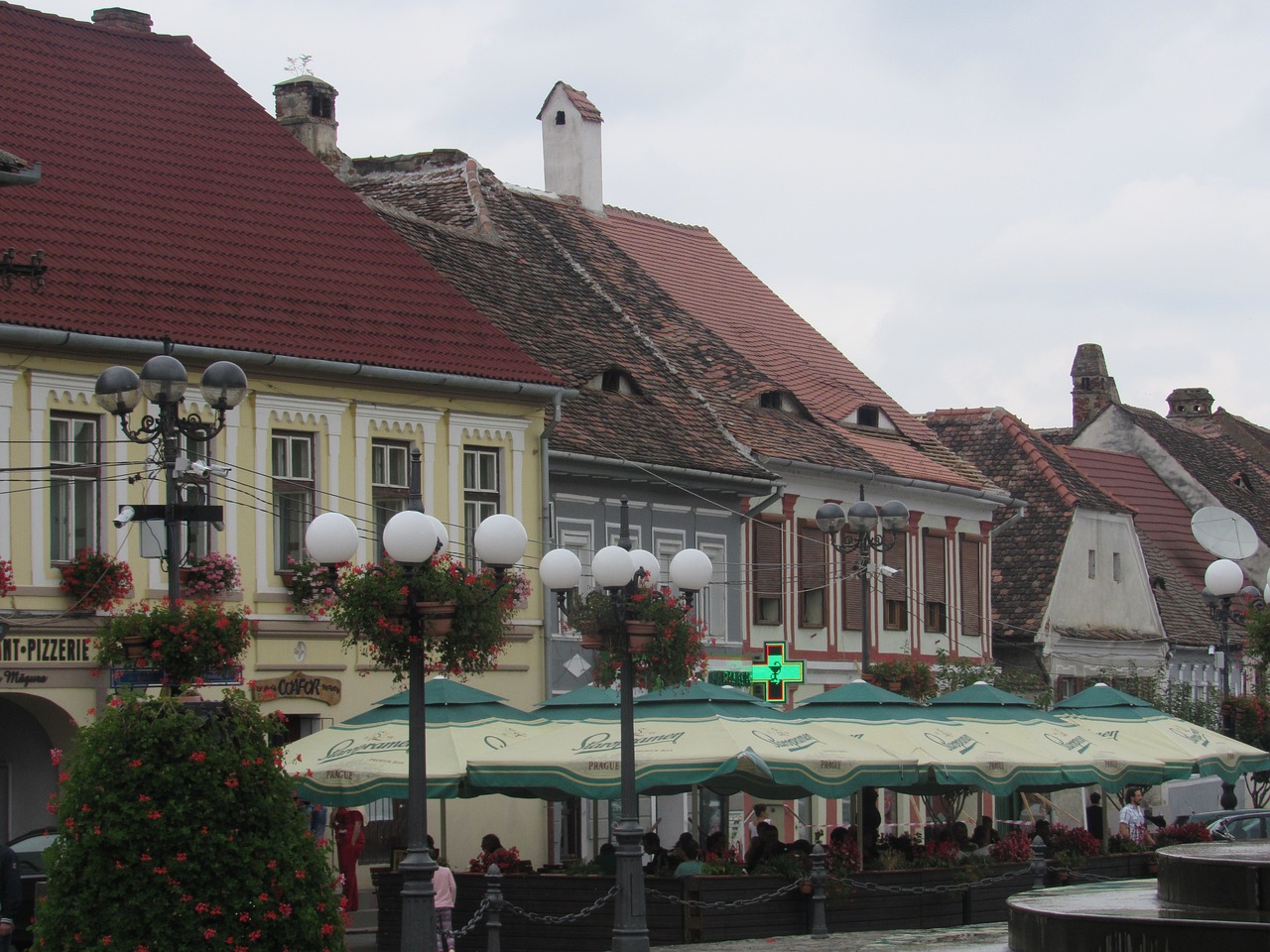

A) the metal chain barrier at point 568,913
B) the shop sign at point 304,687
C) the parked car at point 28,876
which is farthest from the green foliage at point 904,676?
the parked car at point 28,876

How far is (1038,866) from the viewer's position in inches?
1051

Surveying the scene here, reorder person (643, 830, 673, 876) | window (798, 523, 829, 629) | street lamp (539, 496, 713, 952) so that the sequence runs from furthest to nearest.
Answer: window (798, 523, 829, 629) < person (643, 830, 673, 876) < street lamp (539, 496, 713, 952)

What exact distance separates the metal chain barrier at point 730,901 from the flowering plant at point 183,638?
7.49 meters

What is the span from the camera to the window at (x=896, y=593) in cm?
4216

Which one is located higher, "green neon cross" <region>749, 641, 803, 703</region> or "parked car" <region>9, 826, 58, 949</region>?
"green neon cross" <region>749, 641, 803, 703</region>

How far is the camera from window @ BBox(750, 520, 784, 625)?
1517 inches

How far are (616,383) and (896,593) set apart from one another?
8258 mm

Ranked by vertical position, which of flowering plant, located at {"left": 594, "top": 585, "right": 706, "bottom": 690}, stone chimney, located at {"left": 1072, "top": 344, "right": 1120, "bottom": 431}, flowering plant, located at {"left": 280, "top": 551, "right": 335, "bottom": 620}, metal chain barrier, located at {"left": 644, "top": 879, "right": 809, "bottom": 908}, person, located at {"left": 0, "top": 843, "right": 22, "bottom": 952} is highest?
stone chimney, located at {"left": 1072, "top": 344, "right": 1120, "bottom": 431}

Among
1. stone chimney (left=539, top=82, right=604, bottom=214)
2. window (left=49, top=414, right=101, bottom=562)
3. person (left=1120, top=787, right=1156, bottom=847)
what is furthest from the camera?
stone chimney (left=539, top=82, right=604, bottom=214)

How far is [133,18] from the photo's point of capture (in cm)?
3353

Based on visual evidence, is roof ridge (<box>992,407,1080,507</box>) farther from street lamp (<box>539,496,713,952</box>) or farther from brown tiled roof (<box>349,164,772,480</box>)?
street lamp (<box>539,496,713,952</box>)

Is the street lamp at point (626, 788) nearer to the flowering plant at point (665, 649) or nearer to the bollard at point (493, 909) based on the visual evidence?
the flowering plant at point (665, 649)

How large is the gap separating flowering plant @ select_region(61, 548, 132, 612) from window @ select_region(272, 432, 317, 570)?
2823mm

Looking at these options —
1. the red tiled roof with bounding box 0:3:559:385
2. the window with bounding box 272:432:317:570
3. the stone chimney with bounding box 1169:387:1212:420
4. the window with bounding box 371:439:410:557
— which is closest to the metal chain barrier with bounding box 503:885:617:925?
the window with bounding box 272:432:317:570
